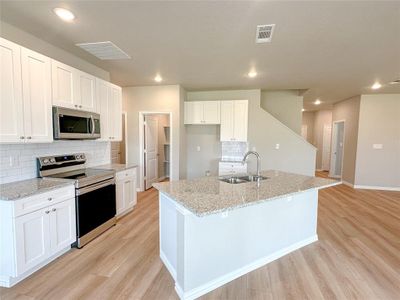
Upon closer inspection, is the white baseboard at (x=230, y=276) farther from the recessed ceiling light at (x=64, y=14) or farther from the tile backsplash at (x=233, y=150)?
the tile backsplash at (x=233, y=150)

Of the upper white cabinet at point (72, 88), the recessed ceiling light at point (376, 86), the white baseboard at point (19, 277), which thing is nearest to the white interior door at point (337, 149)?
the recessed ceiling light at point (376, 86)

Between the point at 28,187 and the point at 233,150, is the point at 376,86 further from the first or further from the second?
the point at 28,187

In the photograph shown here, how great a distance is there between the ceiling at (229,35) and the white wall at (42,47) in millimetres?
96

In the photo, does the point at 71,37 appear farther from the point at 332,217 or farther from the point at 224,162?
the point at 332,217

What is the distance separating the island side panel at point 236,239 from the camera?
5.96 feet

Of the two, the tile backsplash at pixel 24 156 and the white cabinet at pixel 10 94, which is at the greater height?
the white cabinet at pixel 10 94

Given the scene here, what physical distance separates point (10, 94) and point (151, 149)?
3585 millimetres

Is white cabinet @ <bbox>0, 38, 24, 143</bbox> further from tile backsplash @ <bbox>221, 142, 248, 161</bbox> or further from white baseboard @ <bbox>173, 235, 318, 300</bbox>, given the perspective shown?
tile backsplash @ <bbox>221, 142, 248, 161</bbox>

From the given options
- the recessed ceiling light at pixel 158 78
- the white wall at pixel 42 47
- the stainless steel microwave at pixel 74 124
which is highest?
the recessed ceiling light at pixel 158 78

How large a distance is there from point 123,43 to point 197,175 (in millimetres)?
3860

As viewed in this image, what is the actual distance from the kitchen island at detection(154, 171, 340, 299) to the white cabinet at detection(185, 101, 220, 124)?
2720mm

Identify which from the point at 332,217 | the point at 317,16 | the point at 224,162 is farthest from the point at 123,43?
the point at 332,217

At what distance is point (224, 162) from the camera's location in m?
5.05

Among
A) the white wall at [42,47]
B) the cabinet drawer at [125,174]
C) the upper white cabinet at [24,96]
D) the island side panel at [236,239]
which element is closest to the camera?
the island side panel at [236,239]
